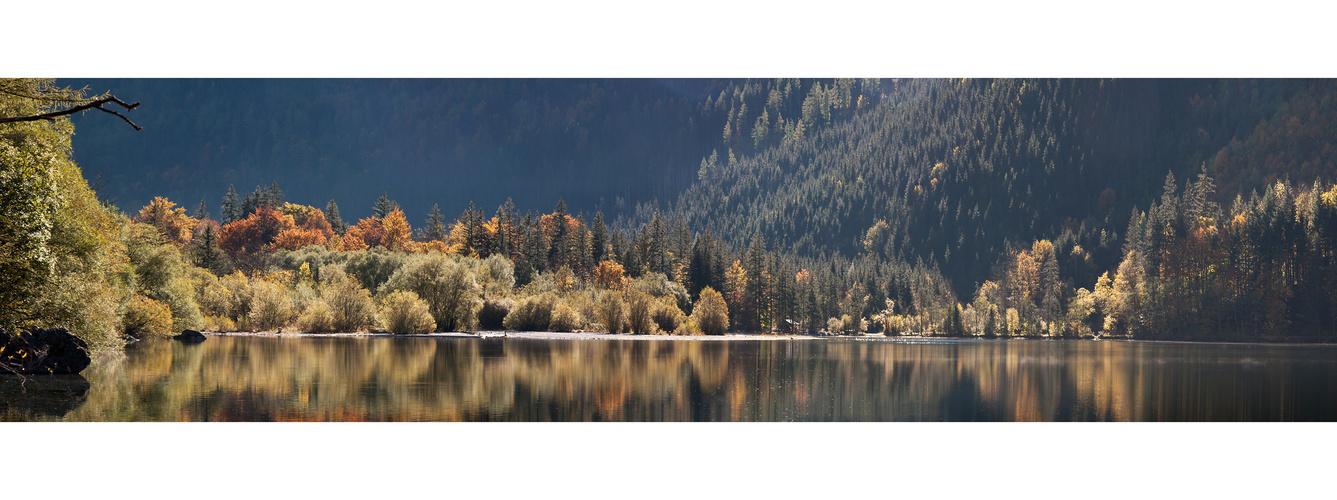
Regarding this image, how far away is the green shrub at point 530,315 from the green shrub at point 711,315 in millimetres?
12816

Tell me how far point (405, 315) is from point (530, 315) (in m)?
10.7

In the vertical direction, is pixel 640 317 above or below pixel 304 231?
below

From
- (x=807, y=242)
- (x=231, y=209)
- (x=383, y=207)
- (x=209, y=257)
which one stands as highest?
(x=383, y=207)

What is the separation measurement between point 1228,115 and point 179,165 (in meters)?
193

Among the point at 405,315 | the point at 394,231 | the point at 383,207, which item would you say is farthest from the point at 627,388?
the point at 383,207

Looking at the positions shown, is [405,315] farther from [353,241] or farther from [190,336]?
[353,241]

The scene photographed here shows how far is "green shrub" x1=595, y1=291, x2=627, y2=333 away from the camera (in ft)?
235

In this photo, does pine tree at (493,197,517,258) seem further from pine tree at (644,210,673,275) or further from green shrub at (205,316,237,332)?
green shrub at (205,316,237,332)

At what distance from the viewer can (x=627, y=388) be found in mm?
28891

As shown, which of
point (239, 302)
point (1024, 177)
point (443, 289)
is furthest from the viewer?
point (1024, 177)

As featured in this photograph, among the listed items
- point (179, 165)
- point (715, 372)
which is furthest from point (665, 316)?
point (179, 165)

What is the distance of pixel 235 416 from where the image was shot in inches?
826

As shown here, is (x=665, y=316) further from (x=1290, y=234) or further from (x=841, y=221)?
(x=841, y=221)

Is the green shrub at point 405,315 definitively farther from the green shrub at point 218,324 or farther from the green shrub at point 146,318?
the green shrub at point 146,318
